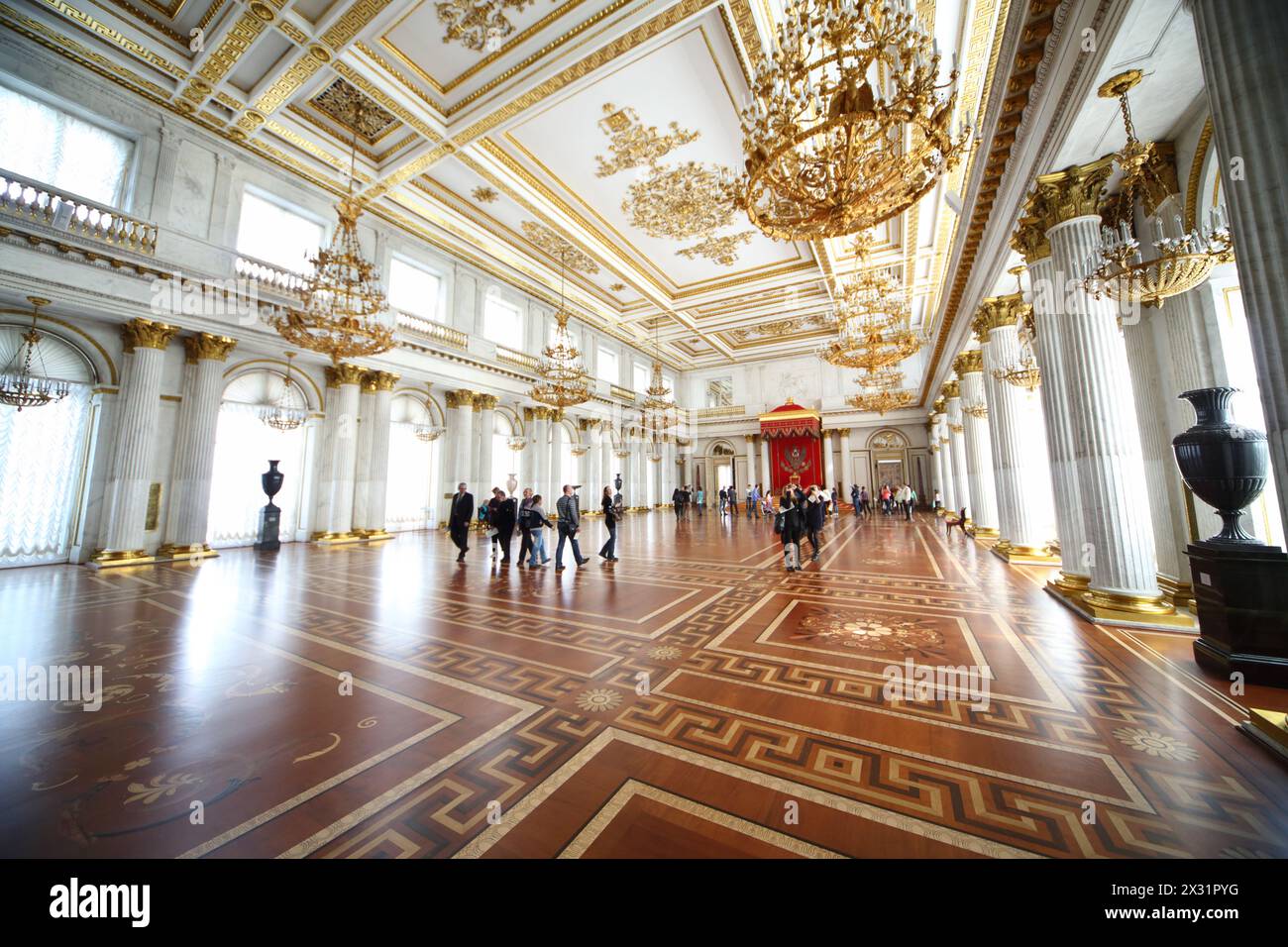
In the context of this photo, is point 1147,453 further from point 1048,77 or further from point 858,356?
point 858,356

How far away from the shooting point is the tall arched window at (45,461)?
5586mm

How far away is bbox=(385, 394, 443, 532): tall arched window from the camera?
1009 cm

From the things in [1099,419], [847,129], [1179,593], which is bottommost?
[1179,593]

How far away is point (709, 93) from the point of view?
6.04 m

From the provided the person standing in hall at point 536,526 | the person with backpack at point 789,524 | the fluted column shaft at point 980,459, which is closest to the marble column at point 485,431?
the person standing in hall at point 536,526

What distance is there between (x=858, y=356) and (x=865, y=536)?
343 centimetres

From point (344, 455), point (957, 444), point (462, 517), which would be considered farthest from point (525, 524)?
point (957, 444)

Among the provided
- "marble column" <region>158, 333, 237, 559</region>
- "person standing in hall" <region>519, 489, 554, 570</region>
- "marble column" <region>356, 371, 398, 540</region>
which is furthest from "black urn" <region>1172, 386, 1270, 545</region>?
"marble column" <region>356, 371, 398, 540</region>

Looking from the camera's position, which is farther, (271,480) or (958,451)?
(958,451)

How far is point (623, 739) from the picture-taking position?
1705mm

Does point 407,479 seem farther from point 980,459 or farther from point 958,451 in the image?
point 958,451

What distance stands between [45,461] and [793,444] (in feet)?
62.2

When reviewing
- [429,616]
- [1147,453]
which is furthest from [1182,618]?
[429,616]

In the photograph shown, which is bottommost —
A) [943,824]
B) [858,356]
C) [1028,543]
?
[943,824]
